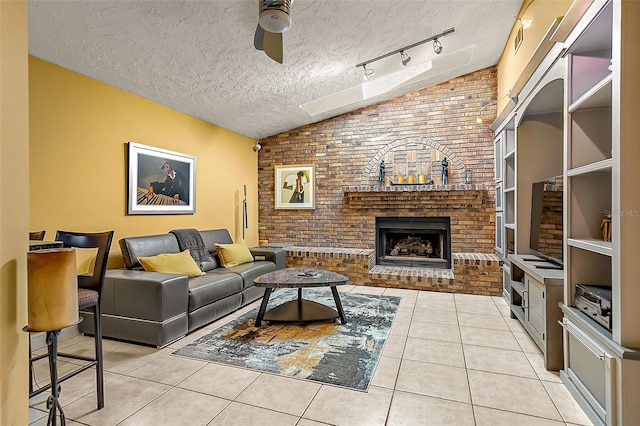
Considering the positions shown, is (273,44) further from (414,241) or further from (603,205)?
(414,241)

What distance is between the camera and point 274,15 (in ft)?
6.68

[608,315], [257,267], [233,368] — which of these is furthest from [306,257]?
[608,315]

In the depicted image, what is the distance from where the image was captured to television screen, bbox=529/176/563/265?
2.54 metres

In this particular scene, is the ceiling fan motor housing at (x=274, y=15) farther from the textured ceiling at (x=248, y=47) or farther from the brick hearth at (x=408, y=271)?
the brick hearth at (x=408, y=271)

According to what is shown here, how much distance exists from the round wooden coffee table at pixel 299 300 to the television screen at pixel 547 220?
1832mm

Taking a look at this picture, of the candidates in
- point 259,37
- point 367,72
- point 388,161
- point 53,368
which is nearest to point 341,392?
point 53,368

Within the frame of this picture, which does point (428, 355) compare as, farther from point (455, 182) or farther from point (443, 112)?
point (443, 112)

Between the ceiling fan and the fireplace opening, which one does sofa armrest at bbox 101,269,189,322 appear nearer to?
the ceiling fan

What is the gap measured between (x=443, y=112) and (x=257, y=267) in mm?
3750

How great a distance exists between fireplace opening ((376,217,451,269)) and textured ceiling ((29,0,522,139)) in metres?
2.18

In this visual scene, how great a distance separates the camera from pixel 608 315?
171 centimetres

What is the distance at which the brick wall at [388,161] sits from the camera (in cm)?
499

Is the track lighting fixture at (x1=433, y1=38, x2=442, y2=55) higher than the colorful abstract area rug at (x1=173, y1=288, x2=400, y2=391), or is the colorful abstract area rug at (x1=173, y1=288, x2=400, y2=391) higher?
the track lighting fixture at (x1=433, y1=38, x2=442, y2=55)
